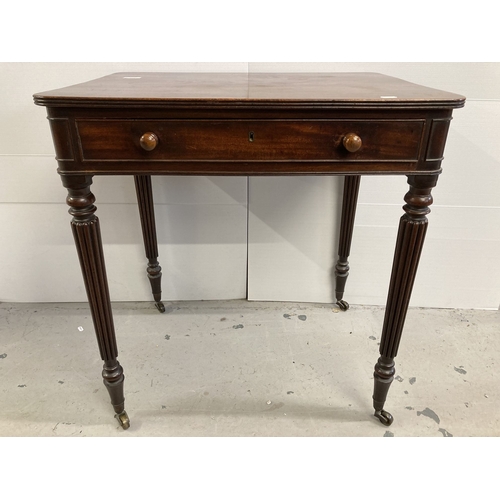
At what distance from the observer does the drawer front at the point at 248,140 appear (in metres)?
0.80

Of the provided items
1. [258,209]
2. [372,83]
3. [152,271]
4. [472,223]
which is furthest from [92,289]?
[472,223]

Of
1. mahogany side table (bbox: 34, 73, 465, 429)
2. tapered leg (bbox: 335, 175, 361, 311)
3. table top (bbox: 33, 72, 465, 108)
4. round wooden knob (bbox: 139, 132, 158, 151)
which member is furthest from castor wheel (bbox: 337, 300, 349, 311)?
round wooden knob (bbox: 139, 132, 158, 151)

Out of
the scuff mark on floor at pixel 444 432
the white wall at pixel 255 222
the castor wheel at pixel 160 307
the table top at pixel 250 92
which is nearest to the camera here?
the table top at pixel 250 92

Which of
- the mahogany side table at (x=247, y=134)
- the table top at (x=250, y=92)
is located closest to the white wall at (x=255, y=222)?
the table top at (x=250, y=92)

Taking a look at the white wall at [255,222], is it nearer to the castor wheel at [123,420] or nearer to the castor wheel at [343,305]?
the castor wheel at [343,305]

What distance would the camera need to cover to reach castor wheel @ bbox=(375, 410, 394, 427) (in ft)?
3.59

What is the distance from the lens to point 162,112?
0.79 metres

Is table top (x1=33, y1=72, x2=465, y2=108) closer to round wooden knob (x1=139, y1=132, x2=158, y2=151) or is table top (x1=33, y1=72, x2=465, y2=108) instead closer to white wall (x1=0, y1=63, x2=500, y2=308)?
round wooden knob (x1=139, y1=132, x2=158, y2=151)

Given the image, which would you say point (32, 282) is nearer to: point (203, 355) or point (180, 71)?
point (203, 355)

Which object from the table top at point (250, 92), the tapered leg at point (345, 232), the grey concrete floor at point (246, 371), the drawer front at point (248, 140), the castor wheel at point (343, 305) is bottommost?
the grey concrete floor at point (246, 371)

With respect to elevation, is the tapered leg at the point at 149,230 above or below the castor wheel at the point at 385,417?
above

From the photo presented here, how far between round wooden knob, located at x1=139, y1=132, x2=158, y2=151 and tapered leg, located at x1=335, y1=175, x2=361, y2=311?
737mm

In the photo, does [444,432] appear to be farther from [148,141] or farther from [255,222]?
[148,141]

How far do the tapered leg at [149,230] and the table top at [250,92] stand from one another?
34 centimetres
